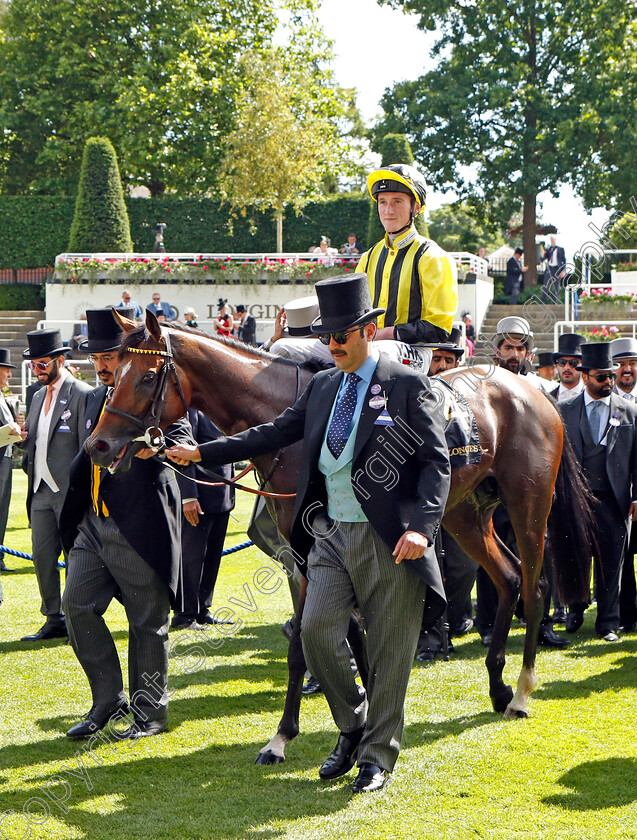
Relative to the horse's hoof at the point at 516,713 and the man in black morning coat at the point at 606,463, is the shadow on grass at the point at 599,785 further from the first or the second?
the man in black morning coat at the point at 606,463

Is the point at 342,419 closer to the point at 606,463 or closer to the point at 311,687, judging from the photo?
the point at 311,687

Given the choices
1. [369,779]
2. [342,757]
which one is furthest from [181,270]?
[369,779]

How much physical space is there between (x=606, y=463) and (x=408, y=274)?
2911 mm

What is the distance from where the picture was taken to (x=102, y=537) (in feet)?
16.3

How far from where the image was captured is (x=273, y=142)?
29406 mm

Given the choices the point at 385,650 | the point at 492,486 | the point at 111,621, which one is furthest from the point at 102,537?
the point at 111,621

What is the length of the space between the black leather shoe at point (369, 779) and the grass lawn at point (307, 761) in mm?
46

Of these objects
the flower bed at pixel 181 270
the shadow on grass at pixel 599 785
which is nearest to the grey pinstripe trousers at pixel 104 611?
the shadow on grass at pixel 599 785

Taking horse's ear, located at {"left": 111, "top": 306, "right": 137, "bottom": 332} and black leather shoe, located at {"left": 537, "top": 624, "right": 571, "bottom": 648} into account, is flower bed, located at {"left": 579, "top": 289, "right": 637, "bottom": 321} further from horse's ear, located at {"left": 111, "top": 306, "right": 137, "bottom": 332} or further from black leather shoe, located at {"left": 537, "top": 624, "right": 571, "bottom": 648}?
horse's ear, located at {"left": 111, "top": 306, "right": 137, "bottom": 332}

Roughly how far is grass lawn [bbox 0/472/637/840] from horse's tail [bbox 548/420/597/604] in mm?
519

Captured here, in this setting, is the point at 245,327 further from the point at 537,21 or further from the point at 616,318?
the point at 537,21

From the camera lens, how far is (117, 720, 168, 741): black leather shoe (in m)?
5.00

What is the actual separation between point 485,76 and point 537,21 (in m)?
2.65

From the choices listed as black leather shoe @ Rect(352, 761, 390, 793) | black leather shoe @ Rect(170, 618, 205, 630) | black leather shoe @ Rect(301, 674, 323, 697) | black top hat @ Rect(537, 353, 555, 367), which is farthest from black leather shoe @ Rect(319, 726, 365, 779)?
black top hat @ Rect(537, 353, 555, 367)
